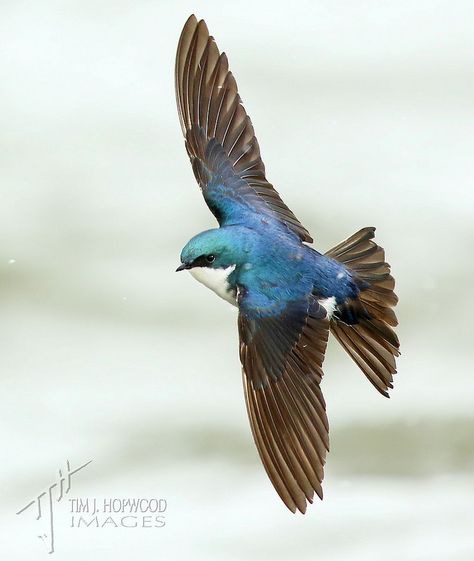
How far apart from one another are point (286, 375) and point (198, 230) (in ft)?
5.76

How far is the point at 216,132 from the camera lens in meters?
3.51

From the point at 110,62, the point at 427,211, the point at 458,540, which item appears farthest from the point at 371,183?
the point at 458,540

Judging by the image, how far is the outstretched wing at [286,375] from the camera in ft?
9.99

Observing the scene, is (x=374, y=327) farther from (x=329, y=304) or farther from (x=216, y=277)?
(x=216, y=277)

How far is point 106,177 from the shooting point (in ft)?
16.6

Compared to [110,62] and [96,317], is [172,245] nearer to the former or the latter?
[96,317]

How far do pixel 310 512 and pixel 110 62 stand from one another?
5.96 feet

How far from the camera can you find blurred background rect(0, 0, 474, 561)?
425cm

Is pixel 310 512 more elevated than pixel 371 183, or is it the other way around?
pixel 371 183
